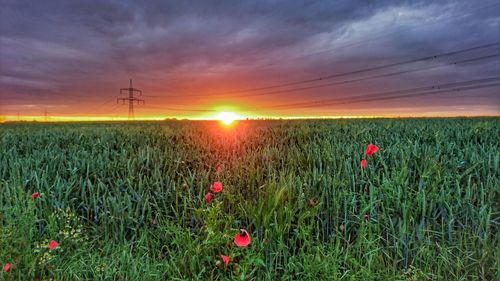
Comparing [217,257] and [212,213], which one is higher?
[212,213]

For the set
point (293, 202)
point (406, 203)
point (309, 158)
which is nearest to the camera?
point (406, 203)

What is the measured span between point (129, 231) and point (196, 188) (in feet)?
2.78

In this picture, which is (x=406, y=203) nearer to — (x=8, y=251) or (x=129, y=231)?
(x=129, y=231)

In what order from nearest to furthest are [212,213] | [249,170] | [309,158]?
[212,213], [249,170], [309,158]

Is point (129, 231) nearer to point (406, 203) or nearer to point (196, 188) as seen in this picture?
point (196, 188)

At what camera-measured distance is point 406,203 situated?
244 centimetres

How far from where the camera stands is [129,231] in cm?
259

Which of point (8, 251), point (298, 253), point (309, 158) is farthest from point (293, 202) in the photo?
point (8, 251)

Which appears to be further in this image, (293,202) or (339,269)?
(293,202)

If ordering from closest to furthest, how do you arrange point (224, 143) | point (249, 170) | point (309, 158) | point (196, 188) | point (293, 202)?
point (293, 202)
point (196, 188)
point (249, 170)
point (309, 158)
point (224, 143)

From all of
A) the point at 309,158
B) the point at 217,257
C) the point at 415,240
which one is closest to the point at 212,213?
the point at 217,257

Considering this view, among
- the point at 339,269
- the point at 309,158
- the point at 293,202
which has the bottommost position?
the point at 339,269

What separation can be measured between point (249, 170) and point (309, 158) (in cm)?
102

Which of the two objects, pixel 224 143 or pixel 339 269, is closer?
pixel 339 269
